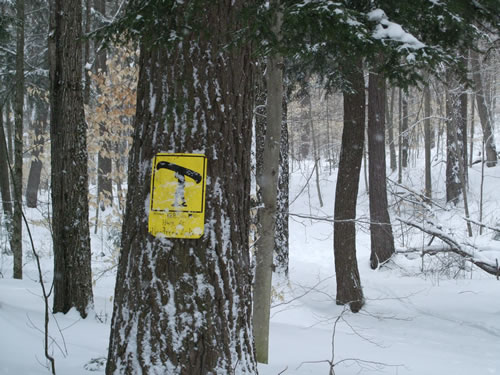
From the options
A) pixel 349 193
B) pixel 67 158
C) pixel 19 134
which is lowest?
pixel 349 193

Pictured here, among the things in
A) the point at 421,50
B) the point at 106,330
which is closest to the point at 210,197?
the point at 421,50

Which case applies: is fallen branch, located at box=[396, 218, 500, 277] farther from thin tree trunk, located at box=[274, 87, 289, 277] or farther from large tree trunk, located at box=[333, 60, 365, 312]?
thin tree trunk, located at box=[274, 87, 289, 277]

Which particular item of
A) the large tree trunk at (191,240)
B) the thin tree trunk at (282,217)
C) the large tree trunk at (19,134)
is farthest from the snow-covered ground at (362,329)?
the large tree trunk at (19,134)

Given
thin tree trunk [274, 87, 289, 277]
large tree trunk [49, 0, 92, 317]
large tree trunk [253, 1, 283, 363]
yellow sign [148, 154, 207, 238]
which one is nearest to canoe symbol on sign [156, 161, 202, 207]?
yellow sign [148, 154, 207, 238]

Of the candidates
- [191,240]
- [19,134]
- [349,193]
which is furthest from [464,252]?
[19,134]

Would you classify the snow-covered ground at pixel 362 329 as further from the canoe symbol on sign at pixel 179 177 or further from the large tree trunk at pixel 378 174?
the canoe symbol on sign at pixel 179 177

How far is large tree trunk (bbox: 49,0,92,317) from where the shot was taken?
4.99 meters

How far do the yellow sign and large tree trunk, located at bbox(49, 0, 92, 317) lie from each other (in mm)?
3296

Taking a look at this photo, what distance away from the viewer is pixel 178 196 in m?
2.22

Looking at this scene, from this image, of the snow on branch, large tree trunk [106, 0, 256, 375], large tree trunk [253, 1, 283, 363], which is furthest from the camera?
large tree trunk [253, 1, 283, 363]

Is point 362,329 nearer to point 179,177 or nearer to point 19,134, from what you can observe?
point 179,177

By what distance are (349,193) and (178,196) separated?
5.97 meters

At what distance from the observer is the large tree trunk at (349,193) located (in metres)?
7.59

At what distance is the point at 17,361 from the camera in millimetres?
2926
